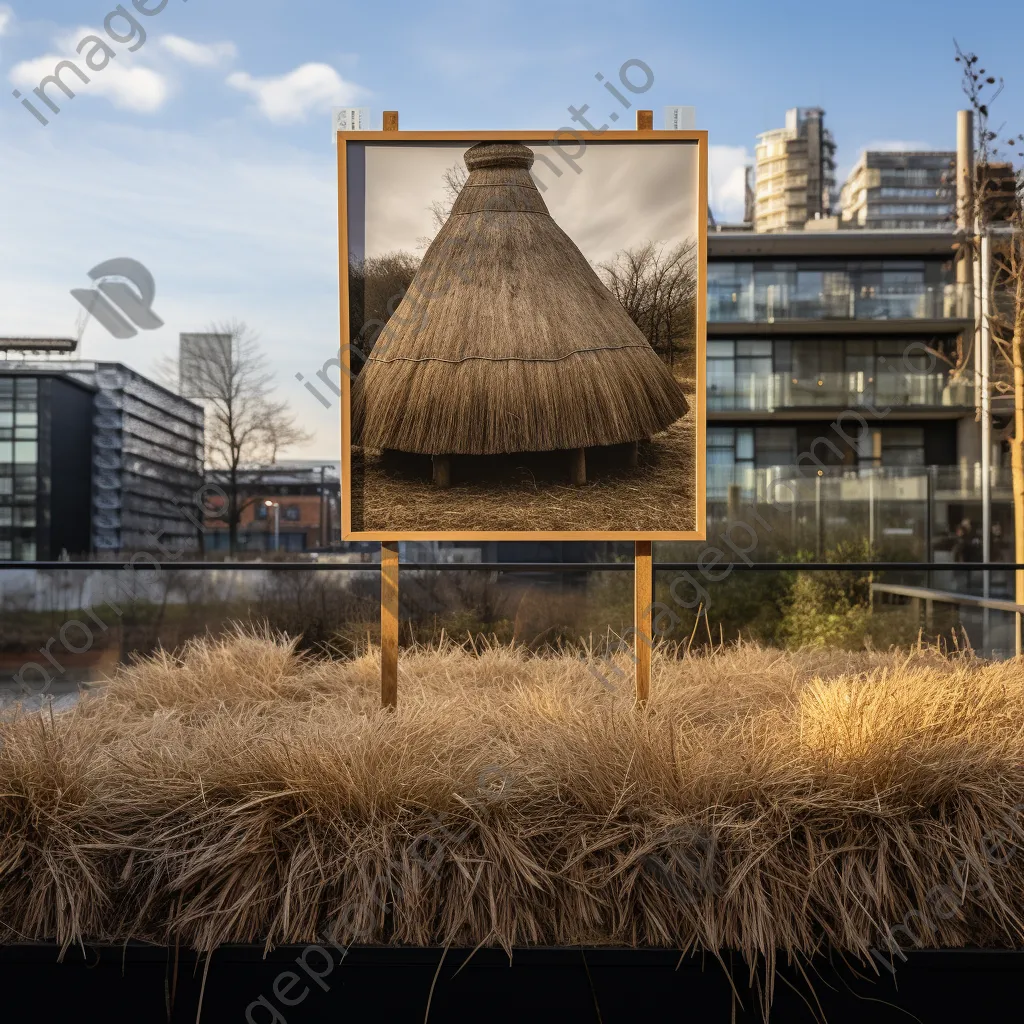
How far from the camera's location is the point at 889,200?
27672 mm

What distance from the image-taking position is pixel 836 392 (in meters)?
18.5

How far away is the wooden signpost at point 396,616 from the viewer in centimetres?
341

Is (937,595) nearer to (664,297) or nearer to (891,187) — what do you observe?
(664,297)

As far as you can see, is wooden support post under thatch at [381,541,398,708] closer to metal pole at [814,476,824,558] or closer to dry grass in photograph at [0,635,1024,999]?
dry grass in photograph at [0,635,1024,999]

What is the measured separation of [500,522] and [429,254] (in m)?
1.24

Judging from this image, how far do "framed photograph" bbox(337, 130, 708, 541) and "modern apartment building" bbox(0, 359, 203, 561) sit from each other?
19.5m

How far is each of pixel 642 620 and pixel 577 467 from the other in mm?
745

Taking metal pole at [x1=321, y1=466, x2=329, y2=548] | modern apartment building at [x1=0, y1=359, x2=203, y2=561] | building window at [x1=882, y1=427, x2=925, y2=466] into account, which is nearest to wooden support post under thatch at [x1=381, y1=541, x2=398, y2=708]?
metal pole at [x1=321, y1=466, x2=329, y2=548]

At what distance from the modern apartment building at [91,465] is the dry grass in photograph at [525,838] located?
20.2 meters

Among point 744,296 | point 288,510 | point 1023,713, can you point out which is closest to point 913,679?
point 1023,713

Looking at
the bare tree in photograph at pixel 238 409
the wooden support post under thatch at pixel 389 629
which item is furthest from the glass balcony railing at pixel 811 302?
the wooden support post under thatch at pixel 389 629

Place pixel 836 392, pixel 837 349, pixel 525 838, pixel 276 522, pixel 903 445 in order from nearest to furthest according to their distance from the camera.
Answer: pixel 525 838 < pixel 836 392 < pixel 903 445 < pixel 837 349 < pixel 276 522

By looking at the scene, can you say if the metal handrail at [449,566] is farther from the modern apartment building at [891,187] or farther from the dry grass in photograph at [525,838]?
the modern apartment building at [891,187]

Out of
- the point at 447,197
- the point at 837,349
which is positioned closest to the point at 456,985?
the point at 447,197
